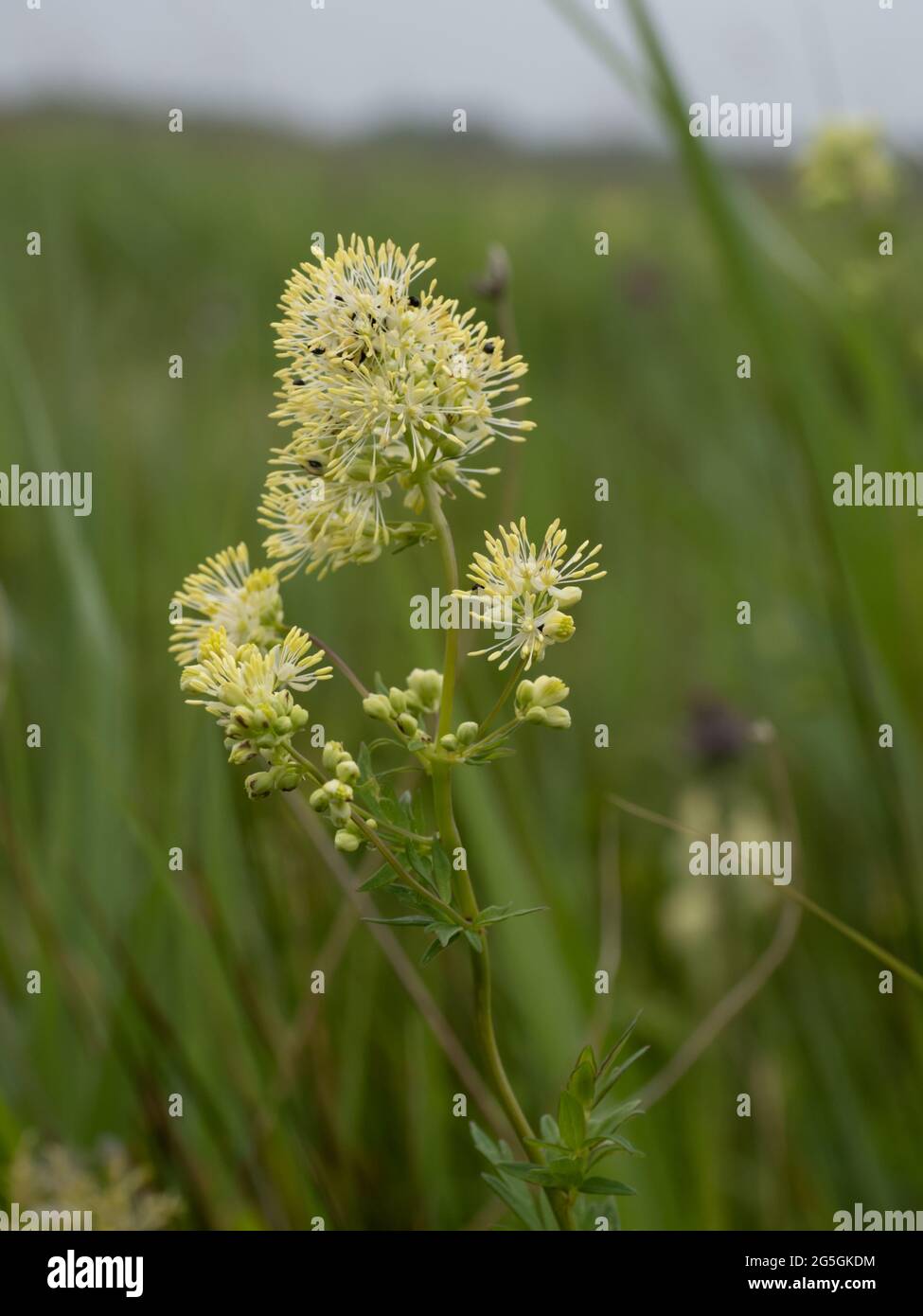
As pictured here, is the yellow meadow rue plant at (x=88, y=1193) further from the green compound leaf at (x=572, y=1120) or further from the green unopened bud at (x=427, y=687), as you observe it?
the green unopened bud at (x=427, y=687)

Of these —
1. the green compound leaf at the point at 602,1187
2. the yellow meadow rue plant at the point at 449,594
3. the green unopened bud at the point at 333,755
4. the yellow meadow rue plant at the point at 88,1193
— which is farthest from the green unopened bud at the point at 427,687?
the yellow meadow rue plant at the point at 88,1193

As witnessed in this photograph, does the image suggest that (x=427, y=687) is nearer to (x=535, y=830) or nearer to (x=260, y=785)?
(x=260, y=785)

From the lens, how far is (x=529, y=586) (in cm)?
112

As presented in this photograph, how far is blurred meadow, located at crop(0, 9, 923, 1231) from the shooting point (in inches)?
79.2

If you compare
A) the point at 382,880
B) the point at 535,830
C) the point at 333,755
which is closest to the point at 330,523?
the point at 333,755

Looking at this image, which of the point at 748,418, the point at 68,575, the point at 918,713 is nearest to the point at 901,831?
the point at 918,713

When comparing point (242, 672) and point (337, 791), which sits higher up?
point (242, 672)

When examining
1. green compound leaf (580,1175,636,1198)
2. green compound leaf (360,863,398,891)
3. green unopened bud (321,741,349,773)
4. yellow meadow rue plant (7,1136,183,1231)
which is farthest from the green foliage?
yellow meadow rue plant (7,1136,183,1231)

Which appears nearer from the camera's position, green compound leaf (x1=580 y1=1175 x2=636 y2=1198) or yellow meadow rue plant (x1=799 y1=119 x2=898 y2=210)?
green compound leaf (x1=580 y1=1175 x2=636 y2=1198)

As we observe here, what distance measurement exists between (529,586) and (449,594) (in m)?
0.08

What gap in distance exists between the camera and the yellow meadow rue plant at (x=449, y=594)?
1047 millimetres

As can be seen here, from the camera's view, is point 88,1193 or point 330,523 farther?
point 88,1193

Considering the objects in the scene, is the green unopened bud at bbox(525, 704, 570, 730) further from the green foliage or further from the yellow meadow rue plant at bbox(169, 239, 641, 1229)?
the green foliage

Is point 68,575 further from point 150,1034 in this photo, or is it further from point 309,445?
point 309,445
